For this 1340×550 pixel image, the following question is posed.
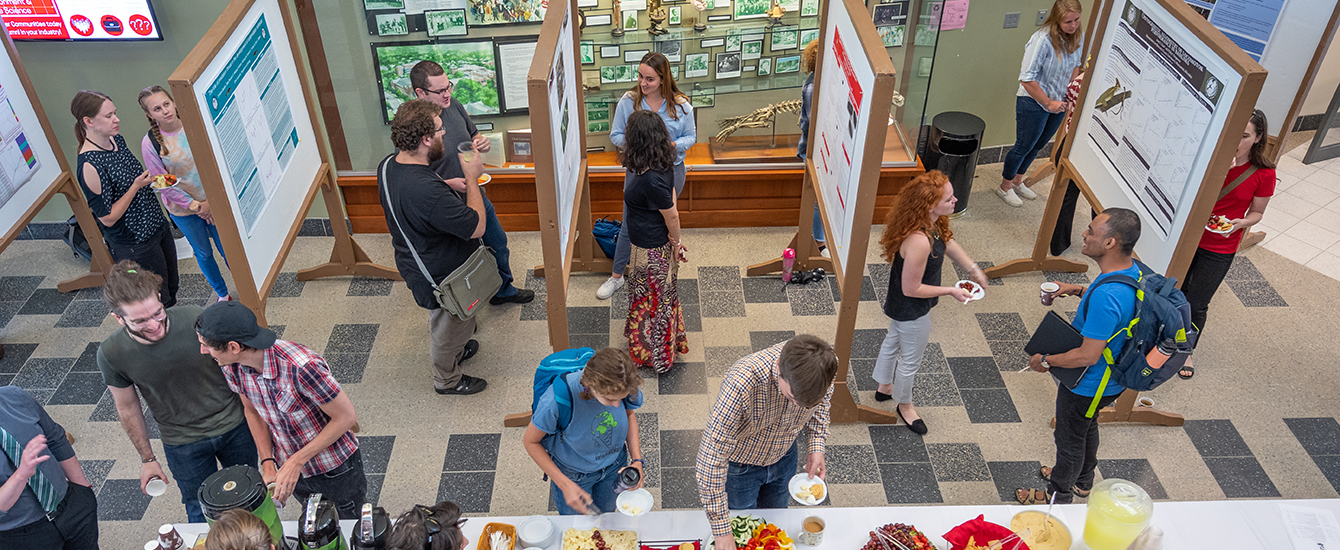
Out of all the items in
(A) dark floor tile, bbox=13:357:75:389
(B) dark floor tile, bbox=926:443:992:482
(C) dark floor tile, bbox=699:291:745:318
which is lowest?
(A) dark floor tile, bbox=13:357:75:389

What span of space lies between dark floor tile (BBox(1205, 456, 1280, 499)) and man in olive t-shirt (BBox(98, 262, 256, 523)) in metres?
4.77

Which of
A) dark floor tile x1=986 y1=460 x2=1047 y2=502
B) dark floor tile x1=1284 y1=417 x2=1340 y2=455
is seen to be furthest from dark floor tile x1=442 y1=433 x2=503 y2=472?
dark floor tile x1=1284 y1=417 x2=1340 y2=455

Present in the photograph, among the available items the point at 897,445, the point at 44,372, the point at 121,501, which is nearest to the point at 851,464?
the point at 897,445

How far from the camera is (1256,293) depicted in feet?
18.7

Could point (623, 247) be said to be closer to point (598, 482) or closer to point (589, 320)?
point (589, 320)

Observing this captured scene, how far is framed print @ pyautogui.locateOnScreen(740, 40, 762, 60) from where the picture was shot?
6031 millimetres

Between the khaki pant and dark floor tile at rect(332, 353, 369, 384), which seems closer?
the khaki pant

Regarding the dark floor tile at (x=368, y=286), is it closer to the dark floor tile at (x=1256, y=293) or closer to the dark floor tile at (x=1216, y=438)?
the dark floor tile at (x=1216, y=438)

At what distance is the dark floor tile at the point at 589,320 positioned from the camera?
5484 mm

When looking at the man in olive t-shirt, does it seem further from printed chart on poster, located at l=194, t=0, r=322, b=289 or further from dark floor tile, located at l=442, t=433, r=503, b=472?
dark floor tile, located at l=442, t=433, r=503, b=472

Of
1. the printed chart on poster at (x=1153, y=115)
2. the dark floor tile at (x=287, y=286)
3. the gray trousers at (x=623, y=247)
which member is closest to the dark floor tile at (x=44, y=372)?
the dark floor tile at (x=287, y=286)

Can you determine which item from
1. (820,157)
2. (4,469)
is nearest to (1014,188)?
(820,157)

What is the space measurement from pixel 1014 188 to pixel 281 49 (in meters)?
5.64

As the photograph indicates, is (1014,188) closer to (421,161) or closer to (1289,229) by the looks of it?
(1289,229)
